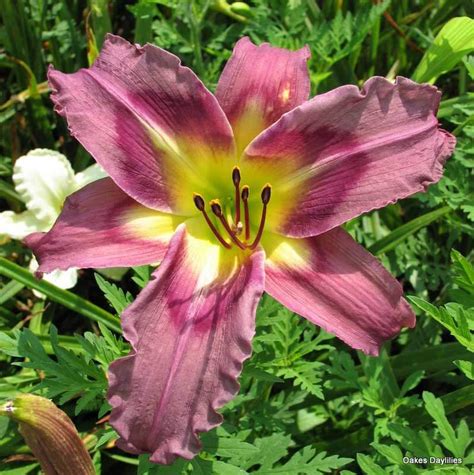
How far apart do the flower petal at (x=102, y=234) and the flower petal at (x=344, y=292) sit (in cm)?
23

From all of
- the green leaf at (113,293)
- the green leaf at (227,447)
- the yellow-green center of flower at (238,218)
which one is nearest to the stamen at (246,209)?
the yellow-green center of flower at (238,218)

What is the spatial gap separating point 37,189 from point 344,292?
1.04m

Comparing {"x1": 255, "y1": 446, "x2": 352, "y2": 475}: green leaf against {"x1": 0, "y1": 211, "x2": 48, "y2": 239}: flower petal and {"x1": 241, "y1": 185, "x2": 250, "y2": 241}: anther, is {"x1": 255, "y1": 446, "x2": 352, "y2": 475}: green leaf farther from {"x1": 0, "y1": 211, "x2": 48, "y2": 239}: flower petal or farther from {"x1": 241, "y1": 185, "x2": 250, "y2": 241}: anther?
{"x1": 0, "y1": 211, "x2": 48, "y2": 239}: flower petal

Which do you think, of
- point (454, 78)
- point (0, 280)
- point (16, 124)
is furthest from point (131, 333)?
point (454, 78)

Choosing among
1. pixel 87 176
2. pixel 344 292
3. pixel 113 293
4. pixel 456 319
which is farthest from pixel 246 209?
pixel 87 176

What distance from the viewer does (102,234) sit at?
4.04 feet

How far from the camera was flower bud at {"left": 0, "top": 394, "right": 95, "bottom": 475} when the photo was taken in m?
1.09

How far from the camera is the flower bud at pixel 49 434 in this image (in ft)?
3.58

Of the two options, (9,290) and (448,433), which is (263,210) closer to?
(448,433)

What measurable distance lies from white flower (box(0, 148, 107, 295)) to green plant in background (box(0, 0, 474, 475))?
12 cm

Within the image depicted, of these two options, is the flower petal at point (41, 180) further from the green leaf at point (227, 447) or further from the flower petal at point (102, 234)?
the green leaf at point (227, 447)

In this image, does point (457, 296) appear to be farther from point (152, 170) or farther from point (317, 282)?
point (152, 170)

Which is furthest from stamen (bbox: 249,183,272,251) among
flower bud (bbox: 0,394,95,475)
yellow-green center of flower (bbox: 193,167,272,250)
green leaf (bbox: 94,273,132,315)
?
flower bud (bbox: 0,394,95,475)

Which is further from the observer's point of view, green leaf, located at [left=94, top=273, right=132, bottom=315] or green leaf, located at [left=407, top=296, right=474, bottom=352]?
green leaf, located at [left=94, top=273, right=132, bottom=315]
